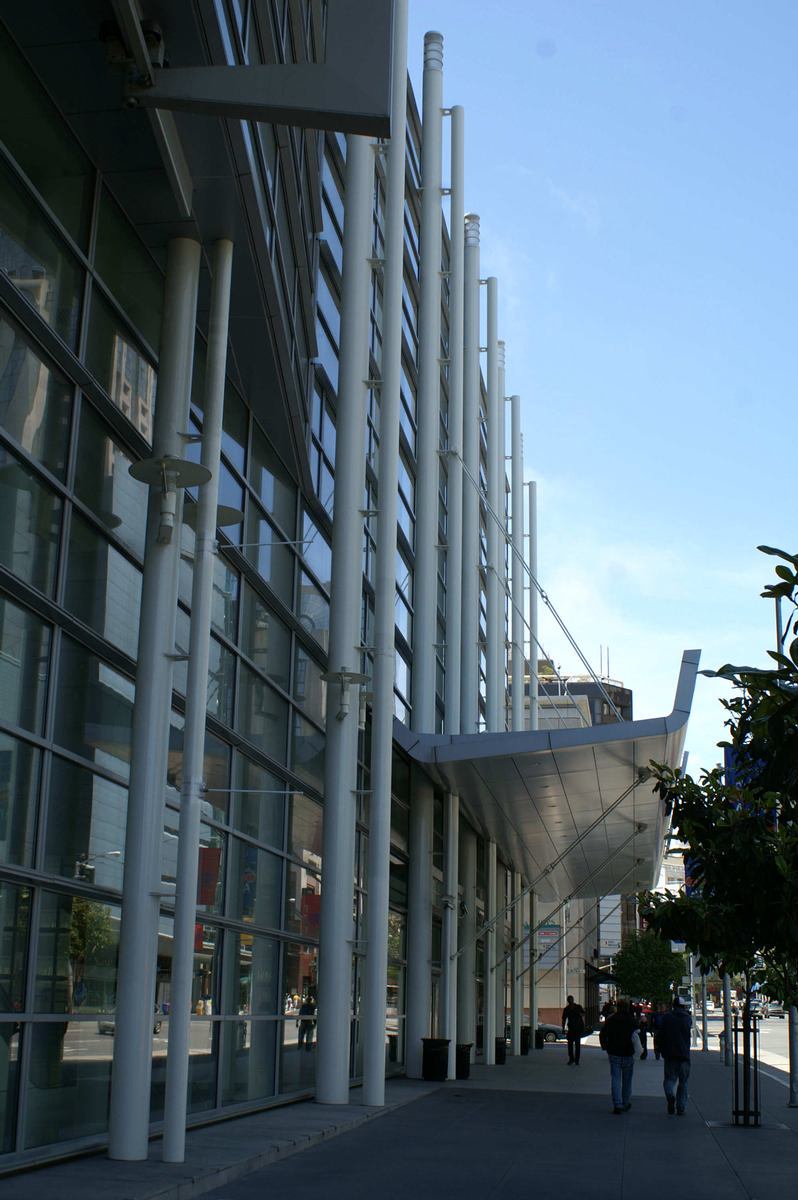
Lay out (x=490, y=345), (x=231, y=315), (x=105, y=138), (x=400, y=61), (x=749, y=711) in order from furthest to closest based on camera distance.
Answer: (x=490, y=345), (x=400, y=61), (x=231, y=315), (x=105, y=138), (x=749, y=711)

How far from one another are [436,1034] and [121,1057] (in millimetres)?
17820

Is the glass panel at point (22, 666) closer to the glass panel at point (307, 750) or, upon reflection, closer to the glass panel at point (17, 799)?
the glass panel at point (17, 799)

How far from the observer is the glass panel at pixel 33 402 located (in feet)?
33.4

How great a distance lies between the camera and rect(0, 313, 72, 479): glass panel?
33.4 ft

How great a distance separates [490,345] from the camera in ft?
114

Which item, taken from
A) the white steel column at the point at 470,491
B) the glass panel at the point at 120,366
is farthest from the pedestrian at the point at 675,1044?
the glass panel at the point at 120,366

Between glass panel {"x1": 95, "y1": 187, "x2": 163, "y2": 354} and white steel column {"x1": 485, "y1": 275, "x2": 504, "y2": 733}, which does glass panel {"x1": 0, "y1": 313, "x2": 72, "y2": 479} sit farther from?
white steel column {"x1": 485, "y1": 275, "x2": 504, "y2": 733}

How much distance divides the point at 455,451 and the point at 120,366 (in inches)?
636

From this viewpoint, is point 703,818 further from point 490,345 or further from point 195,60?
point 490,345

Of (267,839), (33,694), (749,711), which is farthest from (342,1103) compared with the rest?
(749,711)

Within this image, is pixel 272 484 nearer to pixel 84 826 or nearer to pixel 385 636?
pixel 385 636

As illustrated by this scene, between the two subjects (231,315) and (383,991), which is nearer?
(231,315)

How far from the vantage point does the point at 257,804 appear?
16.9 meters

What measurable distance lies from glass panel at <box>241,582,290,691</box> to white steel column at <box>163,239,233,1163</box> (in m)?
4.62
